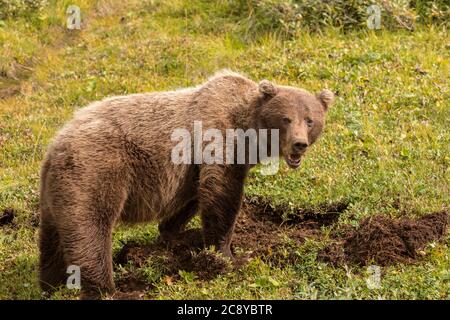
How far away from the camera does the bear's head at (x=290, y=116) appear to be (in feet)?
24.5

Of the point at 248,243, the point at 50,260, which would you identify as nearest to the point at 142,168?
the point at 50,260

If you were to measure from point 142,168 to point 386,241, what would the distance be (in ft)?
7.52

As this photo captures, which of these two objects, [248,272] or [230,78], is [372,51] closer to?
[230,78]

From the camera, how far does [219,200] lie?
7.53m

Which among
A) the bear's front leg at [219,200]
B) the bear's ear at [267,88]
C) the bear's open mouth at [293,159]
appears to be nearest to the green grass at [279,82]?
the bear's front leg at [219,200]

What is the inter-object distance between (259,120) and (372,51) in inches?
192

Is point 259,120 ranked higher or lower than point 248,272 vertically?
higher

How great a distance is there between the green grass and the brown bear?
50 cm

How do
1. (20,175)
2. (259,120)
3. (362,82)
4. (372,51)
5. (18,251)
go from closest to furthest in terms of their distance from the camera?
(259,120) → (18,251) → (20,175) → (362,82) → (372,51)

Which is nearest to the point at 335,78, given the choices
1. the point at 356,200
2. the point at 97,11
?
the point at 356,200

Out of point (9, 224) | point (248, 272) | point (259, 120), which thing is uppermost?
point (259, 120)

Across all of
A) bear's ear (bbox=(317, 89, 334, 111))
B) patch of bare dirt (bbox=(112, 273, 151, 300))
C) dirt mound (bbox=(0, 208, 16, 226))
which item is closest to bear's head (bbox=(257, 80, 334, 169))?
bear's ear (bbox=(317, 89, 334, 111))

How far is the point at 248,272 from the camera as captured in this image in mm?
7211

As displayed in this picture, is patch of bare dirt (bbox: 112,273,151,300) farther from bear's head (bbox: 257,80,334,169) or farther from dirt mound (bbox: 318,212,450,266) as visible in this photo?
bear's head (bbox: 257,80,334,169)
